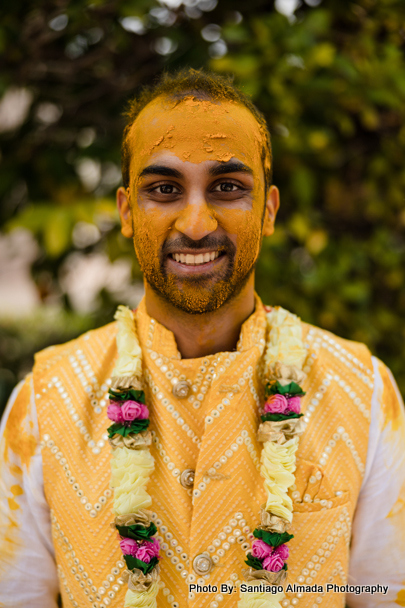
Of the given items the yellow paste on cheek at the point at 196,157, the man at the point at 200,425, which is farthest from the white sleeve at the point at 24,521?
the yellow paste on cheek at the point at 196,157

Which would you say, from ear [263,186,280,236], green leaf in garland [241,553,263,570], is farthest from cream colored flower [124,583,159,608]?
ear [263,186,280,236]

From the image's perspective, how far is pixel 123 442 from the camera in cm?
125

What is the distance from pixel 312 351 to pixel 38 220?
1341 millimetres

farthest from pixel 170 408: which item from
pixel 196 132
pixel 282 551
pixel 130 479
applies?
pixel 196 132

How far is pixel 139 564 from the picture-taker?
117 centimetres

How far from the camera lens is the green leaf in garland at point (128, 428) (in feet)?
4.12

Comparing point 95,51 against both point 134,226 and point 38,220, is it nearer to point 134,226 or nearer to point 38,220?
point 38,220

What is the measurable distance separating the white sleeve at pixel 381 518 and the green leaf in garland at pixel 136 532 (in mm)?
557

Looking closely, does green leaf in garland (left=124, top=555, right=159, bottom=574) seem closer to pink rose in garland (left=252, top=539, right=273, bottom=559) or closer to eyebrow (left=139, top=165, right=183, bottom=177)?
pink rose in garland (left=252, top=539, right=273, bottom=559)

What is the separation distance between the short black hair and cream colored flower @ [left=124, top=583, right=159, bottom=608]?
3.19 feet

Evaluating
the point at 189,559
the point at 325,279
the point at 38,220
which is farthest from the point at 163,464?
the point at 325,279

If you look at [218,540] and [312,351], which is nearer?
[218,540]

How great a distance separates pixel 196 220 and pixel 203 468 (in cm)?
58

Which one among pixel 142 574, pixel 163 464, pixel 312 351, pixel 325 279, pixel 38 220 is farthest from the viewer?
pixel 325 279
